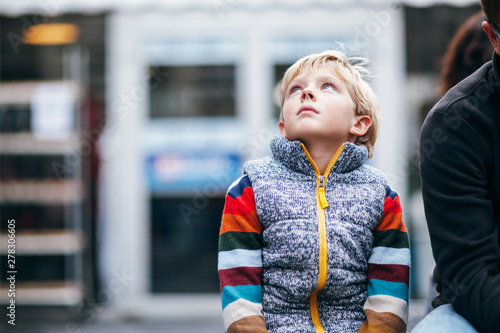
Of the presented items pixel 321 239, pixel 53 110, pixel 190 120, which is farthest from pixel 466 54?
pixel 53 110

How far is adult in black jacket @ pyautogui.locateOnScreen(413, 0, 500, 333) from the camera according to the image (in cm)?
152

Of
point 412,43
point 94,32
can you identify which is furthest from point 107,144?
point 412,43

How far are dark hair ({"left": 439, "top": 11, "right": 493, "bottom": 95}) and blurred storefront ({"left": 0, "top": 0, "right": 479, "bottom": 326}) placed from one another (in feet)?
8.14

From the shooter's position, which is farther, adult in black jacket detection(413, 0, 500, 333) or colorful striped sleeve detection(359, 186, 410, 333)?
colorful striped sleeve detection(359, 186, 410, 333)

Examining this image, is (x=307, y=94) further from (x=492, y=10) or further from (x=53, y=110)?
(x=53, y=110)

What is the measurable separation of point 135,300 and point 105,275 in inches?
15.2

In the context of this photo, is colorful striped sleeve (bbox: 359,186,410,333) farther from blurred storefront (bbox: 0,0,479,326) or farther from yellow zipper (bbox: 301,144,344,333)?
blurred storefront (bbox: 0,0,479,326)

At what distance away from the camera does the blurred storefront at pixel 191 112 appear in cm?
523

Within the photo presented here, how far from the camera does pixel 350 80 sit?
1.85 m

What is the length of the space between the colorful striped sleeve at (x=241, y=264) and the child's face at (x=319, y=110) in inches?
9.0

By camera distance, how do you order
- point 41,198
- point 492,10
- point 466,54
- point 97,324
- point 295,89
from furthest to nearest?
point 41,198 < point 97,324 < point 466,54 < point 295,89 < point 492,10

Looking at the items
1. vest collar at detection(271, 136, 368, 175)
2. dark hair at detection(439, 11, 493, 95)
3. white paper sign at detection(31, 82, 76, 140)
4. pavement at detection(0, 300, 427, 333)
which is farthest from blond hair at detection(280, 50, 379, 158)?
white paper sign at detection(31, 82, 76, 140)

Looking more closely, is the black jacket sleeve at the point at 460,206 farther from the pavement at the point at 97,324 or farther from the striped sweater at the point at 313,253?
the pavement at the point at 97,324

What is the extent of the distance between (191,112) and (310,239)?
148 inches
